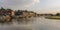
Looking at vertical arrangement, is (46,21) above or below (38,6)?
below

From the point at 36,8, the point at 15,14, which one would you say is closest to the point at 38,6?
the point at 36,8

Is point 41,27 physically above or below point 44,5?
below

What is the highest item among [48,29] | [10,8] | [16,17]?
[10,8]

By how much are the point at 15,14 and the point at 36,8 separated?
247 millimetres

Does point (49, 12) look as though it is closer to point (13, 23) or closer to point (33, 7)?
point (33, 7)

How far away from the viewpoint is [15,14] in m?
1.30

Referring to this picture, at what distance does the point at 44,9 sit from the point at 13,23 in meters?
0.38

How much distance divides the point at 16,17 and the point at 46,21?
339 millimetres

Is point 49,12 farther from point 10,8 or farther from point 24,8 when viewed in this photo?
point 10,8

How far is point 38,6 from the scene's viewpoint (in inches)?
51.7

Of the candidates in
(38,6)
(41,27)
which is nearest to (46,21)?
(41,27)

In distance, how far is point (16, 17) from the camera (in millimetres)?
1298

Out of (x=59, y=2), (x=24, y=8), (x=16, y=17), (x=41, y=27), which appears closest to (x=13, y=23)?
(x=16, y=17)

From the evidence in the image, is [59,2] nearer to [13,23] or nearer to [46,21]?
[46,21]
